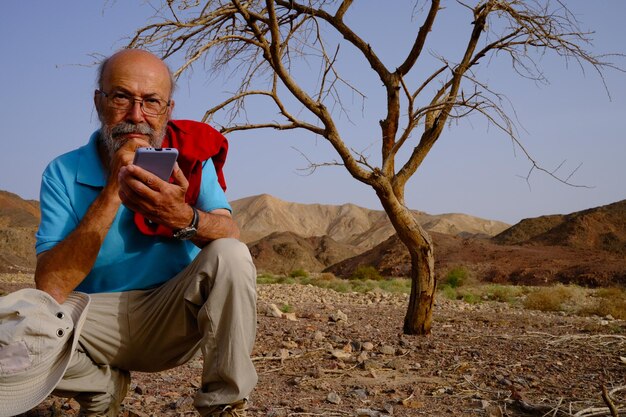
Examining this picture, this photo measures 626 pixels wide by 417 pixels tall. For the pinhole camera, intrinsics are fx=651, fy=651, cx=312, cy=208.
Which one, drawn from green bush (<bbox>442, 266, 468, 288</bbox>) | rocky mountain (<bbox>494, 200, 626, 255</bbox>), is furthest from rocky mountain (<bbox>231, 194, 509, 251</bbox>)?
green bush (<bbox>442, 266, 468, 288</bbox>)

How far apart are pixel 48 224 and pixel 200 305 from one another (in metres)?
0.74

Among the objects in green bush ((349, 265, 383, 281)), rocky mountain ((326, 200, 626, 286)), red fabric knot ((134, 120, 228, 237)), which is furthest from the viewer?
Result: green bush ((349, 265, 383, 281))

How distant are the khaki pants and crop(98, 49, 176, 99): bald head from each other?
91 cm

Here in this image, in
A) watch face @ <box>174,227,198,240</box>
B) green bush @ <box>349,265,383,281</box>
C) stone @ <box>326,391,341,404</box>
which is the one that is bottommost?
stone @ <box>326,391,341,404</box>

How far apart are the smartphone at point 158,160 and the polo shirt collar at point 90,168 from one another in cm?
45

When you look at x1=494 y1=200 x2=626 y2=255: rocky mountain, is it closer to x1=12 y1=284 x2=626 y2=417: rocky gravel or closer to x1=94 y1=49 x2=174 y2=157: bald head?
x1=12 y1=284 x2=626 y2=417: rocky gravel

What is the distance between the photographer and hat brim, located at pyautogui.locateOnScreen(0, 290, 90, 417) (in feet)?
7.57

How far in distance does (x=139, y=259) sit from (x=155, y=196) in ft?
1.64

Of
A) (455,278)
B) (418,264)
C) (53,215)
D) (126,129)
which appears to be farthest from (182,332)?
(455,278)

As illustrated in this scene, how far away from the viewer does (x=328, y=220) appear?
69000 millimetres

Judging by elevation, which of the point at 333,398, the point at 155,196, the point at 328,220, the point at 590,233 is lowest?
the point at 333,398

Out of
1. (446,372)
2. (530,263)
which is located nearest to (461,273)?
(530,263)

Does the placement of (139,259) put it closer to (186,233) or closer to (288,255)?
(186,233)

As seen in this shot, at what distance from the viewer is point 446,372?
4.74m
